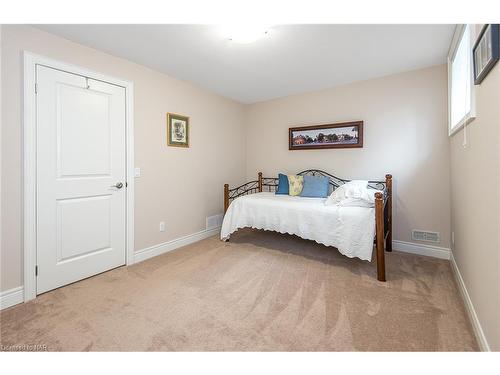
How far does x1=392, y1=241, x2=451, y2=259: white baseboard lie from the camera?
282cm

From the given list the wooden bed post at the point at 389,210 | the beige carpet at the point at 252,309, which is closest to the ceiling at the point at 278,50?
the wooden bed post at the point at 389,210

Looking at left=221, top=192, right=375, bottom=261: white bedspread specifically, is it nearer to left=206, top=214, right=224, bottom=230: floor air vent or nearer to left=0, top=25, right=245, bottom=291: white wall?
left=206, top=214, right=224, bottom=230: floor air vent

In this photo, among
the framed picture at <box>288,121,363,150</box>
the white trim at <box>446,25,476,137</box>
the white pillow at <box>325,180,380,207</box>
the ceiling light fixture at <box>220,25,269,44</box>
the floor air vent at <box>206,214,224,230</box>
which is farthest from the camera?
the floor air vent at <box>206,214,224,230</box>

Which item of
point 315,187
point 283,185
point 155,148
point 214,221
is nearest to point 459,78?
point 315,187

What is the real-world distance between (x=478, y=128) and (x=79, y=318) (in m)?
3.00

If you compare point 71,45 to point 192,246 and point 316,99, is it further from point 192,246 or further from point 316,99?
point 316,99

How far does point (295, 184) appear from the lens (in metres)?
3.71

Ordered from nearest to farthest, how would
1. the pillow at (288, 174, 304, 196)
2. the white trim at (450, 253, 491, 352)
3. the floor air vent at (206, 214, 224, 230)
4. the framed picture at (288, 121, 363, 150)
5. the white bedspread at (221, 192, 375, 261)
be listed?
the white trim at (450, 253, 491, 352), the white bedspread at (221, 192, 375, 261), the framed picture at (288, 121, 363, 150), the pillow at (288, 174, 304, 196), the floor air vent at (206, 214, 224, 230)

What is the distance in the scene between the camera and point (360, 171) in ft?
11.1

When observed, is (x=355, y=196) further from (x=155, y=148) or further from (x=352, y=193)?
(x=155, y=148)

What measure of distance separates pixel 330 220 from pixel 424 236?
4.59 feet

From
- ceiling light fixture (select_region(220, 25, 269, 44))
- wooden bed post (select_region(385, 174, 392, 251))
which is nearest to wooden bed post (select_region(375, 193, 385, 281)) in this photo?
wooden bed post (select_region(385, 174, 392, 251))

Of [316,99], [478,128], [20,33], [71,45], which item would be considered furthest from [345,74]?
[20,33]

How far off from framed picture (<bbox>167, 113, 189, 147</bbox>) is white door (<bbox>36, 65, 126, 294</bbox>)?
0.62 meters
